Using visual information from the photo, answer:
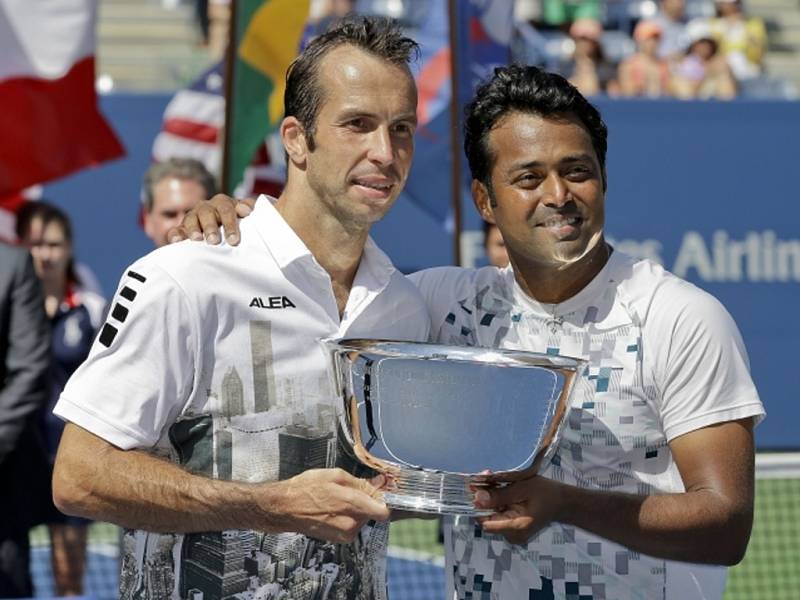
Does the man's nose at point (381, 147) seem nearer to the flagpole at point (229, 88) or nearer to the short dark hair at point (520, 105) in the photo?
the short dark hair at point (520, 105)

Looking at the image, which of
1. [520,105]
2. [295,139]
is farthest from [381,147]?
[520,105]

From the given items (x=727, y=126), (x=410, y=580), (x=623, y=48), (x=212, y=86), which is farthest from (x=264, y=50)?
(x=623, y=48)

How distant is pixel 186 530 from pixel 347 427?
15.2 inches

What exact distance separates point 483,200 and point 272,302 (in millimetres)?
594

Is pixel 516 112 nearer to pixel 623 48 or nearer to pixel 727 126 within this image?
pixel 727 126

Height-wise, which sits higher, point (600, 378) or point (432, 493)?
point (600, 378)

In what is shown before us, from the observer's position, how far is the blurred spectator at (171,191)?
241 inches

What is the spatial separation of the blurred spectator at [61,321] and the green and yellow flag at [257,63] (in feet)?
3.37

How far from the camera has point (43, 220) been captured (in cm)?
691

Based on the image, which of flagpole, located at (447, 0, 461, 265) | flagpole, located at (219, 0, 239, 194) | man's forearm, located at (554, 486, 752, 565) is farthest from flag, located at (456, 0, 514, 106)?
man's forearm, located at (554, 486, 752, 565)

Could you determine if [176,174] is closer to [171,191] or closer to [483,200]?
[171,191]

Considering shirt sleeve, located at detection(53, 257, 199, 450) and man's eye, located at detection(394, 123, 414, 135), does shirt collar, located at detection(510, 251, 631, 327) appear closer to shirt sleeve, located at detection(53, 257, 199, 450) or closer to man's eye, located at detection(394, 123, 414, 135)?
man's eye, located at detection(394, 123, 414, 135)

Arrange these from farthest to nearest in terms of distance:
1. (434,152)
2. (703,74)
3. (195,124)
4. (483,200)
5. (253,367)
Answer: (703,74) → (195,124) → (434,152) → (483,200) → (253,367)

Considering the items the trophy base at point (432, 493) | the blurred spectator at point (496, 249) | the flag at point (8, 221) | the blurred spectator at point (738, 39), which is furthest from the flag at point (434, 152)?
the blurred spectator at point (738, 39)
